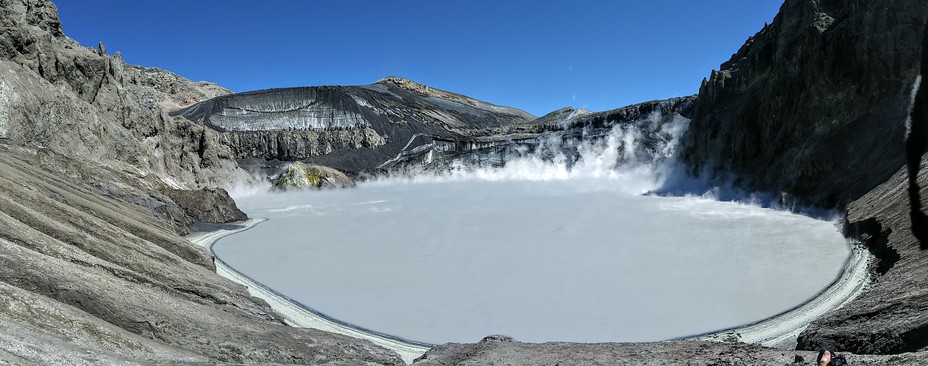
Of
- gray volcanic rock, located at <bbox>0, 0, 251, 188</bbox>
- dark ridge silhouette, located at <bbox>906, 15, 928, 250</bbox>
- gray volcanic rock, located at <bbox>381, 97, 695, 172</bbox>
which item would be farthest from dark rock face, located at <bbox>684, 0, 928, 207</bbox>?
gray volcanic rock, located at <bbox>0, 0, 251, 188</bbox>

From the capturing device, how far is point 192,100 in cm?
10406

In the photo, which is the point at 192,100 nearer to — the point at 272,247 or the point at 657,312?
the point at 272,247

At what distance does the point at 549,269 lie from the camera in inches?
684

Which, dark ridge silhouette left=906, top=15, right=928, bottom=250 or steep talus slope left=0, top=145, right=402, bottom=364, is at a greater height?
dark ridge silhouette left=906, top=15, right=928, bottom=250

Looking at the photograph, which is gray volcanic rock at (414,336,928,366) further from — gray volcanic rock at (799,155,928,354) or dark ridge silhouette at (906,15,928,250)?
dark ridge silhouette at (906,15,928,250)

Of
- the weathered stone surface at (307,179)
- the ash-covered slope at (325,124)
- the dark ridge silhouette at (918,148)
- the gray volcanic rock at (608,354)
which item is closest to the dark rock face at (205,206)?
the gray volcanic rock at (608,354)

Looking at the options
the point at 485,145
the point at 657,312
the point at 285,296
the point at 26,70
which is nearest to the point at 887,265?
the point at 657,312

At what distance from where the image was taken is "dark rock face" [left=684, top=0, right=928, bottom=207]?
2570 cm

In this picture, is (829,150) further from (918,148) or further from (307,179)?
(307,179)

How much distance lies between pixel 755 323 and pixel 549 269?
6.39 m

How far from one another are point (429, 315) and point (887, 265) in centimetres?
1216

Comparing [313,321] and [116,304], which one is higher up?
[116,304]

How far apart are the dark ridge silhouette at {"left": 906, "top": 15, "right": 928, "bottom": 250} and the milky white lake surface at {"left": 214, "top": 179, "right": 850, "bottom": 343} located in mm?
2340

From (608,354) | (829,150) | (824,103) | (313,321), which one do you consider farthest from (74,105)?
(824,103)
